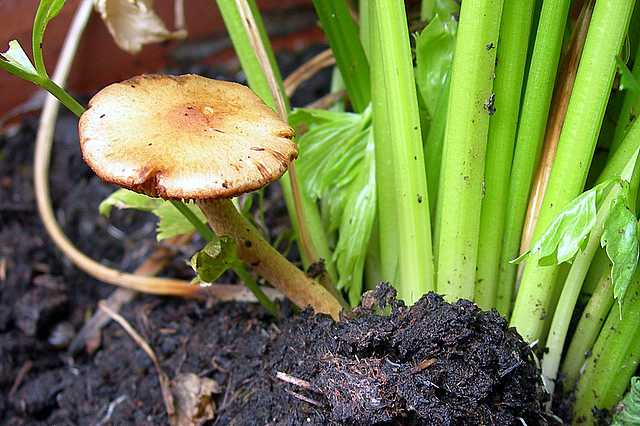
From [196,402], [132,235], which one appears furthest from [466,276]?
[132,235]

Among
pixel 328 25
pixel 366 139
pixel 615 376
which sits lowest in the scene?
pixel 615 376

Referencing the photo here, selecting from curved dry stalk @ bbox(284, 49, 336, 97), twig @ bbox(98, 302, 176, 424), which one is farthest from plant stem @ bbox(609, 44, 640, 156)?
twig @ bbox(98, 302, 176, 424)

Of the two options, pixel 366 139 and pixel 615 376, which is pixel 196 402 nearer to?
pixel 366 139

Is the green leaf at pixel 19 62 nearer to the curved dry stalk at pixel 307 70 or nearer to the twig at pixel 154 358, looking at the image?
the twig at pixel 154 358

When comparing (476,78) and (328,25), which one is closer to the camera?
(476,78)

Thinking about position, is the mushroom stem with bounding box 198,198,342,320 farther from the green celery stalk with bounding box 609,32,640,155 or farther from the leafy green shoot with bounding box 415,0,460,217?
the green celery stalk with bounding box 609,32,640,155

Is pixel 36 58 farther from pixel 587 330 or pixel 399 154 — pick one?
pixel 587 330
